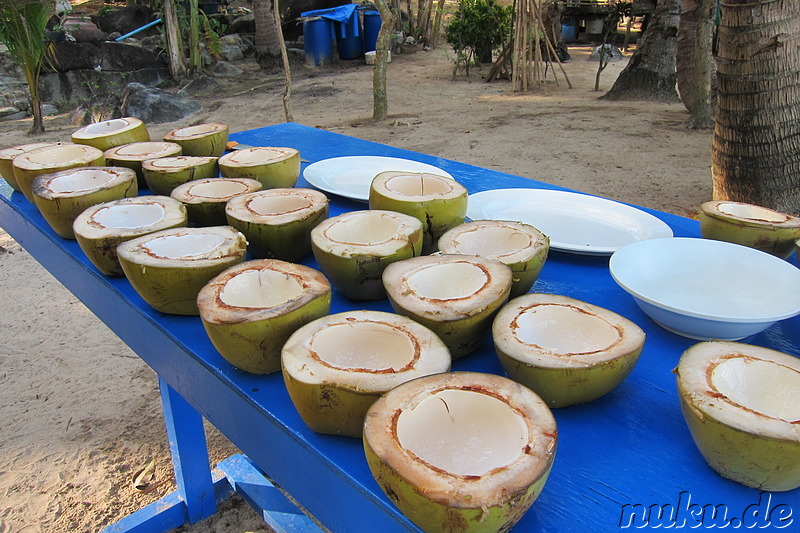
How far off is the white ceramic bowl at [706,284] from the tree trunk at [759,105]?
6.20ft

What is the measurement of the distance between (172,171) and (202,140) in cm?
36

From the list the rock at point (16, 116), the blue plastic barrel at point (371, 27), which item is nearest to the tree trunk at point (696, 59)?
the blue plastic barrel at point (371, 27)

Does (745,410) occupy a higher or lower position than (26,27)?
lower

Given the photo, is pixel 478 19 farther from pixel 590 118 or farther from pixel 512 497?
pixel 512 497

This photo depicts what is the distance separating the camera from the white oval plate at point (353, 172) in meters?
1.69

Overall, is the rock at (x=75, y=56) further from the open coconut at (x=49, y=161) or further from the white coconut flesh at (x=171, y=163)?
the white coconut flesh at (x=171, y=163)

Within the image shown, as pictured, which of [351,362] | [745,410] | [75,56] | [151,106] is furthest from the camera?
[75,56]

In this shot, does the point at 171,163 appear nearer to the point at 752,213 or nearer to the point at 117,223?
the point at 117,223

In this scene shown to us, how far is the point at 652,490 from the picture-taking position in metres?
0.74

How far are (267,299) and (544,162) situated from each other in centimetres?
458

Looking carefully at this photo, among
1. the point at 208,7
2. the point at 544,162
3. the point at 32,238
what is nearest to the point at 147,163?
the point at 32,238

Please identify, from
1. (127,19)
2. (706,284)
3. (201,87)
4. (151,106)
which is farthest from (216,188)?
(127,19)

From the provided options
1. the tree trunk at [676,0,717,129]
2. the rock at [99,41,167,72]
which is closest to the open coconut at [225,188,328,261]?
the tree trunk at [676,0,717,129]

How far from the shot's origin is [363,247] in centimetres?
112
